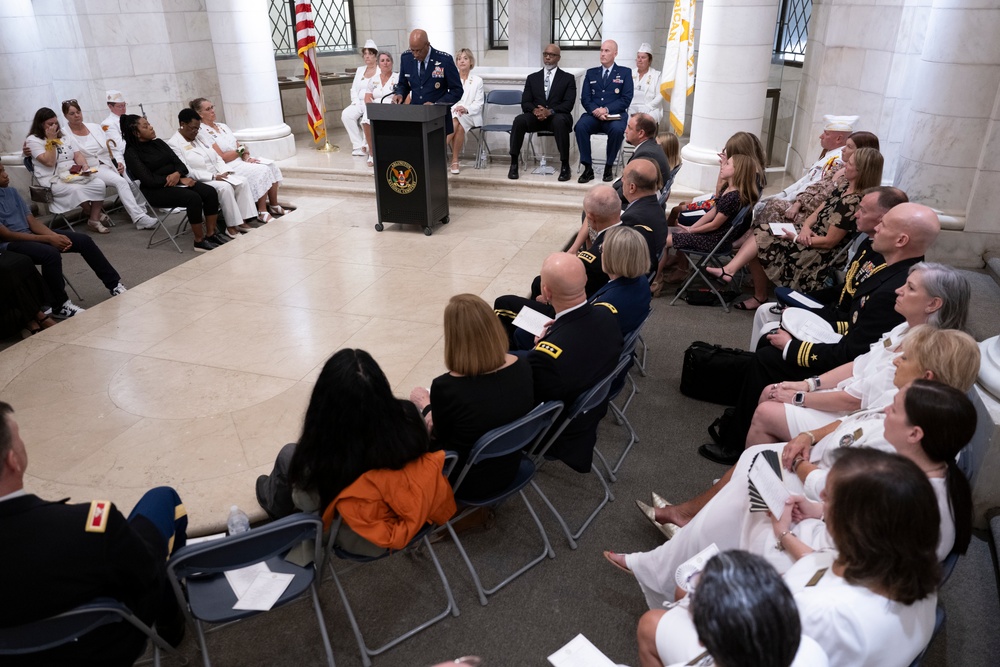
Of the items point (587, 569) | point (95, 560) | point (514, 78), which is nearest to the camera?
point (95, 560)

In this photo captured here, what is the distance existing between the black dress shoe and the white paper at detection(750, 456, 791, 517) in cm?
129

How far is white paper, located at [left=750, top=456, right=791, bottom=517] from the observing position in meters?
2.32

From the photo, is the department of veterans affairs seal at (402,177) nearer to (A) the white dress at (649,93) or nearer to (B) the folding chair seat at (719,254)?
(B) the folding chair seat at (719,254)

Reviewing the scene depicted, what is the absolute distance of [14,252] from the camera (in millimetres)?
5184

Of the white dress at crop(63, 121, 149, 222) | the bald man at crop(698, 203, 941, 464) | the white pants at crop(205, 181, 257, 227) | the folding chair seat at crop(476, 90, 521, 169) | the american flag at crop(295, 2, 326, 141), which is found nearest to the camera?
the bald man at crop(698, 203, 941, 464)

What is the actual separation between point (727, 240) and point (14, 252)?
5.23 metres

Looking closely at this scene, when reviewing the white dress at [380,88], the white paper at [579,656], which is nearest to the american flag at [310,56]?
the white dress at [380,88]

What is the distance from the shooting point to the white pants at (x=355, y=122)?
9.55 meters

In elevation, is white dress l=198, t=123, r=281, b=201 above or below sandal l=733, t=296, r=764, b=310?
above

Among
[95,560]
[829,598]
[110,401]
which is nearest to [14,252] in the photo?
[110,401]

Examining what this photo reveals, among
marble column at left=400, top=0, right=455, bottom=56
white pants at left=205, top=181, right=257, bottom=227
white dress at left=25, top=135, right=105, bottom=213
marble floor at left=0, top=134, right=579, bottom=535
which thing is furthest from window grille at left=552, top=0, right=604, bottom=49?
white dress at left=25, top=135, right=105, bottom=213

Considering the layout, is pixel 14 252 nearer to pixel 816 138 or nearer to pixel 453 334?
pixel 453 334

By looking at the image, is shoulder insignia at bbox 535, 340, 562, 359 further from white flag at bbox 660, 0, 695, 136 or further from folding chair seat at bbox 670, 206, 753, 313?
white flag at bbox 660, 0, 695, 136

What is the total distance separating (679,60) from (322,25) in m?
7.05
